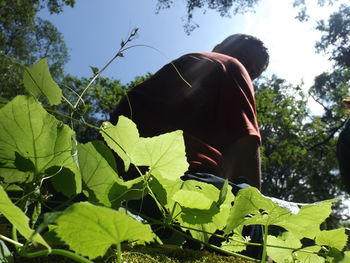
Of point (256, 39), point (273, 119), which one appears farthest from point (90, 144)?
point (273, 119)

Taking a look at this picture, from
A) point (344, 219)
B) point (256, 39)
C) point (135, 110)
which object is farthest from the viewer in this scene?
point (344, 219)

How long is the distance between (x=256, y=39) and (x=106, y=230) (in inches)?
64.6

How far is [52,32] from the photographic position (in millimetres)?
17859

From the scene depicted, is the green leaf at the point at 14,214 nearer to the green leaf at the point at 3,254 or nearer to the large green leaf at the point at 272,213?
the green leaf at the point at 3,254

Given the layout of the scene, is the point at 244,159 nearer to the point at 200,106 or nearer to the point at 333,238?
the point at 200,106

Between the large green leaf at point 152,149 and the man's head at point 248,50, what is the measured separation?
1476 mm

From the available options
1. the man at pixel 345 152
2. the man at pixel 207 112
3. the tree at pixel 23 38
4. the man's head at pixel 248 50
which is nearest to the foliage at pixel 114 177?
the man at pixel 207 112

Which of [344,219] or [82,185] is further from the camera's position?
[344,219]

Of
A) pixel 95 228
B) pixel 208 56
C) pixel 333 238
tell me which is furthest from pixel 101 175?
pixel 208 56

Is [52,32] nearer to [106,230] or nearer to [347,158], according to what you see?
[347,158]

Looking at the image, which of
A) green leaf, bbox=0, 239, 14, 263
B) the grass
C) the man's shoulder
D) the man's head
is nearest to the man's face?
the man's head

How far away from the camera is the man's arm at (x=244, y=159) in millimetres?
1212

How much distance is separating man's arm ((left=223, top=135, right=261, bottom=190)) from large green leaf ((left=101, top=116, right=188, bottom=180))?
91 cm

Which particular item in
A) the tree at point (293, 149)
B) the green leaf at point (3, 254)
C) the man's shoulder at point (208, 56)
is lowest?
the tree at point (293, 149)
